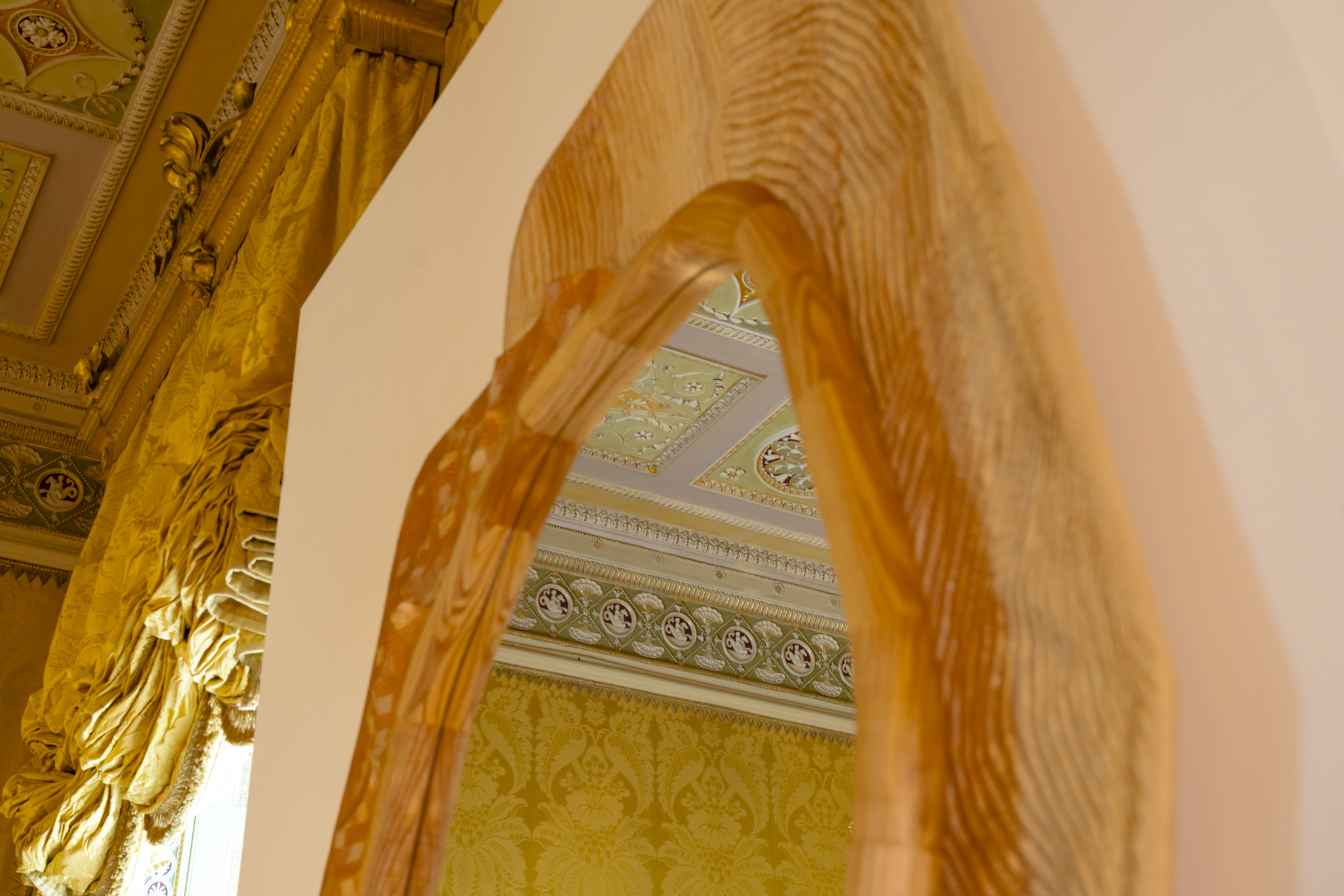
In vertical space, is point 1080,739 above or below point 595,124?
below

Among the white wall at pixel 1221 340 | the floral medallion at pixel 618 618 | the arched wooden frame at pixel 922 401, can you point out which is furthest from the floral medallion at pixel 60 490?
the white wall at pixel 1221 340

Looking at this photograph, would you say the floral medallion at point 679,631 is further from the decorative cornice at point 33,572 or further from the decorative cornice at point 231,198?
the decorative cornice at point 33,572

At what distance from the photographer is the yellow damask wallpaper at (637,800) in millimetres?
3309

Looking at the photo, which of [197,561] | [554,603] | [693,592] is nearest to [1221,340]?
[197,561]

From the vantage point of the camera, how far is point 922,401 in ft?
1.33

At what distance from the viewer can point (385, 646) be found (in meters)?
0.82

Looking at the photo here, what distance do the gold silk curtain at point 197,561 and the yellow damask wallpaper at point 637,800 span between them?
1.18 meters

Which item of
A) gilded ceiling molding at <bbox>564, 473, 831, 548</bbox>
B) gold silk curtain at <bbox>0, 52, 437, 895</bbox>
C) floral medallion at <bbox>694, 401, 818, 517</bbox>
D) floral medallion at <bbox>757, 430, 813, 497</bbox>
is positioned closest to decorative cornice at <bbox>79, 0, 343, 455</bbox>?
gold silk curtain at <bbox>0, 52, 437, 895</bbox>

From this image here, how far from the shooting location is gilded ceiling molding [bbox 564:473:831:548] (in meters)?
3.73

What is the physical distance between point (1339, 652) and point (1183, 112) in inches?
6.8

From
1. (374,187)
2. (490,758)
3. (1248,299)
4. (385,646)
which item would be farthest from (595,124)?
(490,758)

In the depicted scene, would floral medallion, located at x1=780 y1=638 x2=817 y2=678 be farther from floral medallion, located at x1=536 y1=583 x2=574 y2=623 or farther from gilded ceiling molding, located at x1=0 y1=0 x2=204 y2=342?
gilded ceiling molding, located at x1=0 y1=0 x2=204 y2=342

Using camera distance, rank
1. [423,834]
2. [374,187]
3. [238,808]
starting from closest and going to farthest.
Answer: [423,834] → [374,187] → [238,808]

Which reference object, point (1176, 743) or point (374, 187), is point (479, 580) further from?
point (374, 187)
